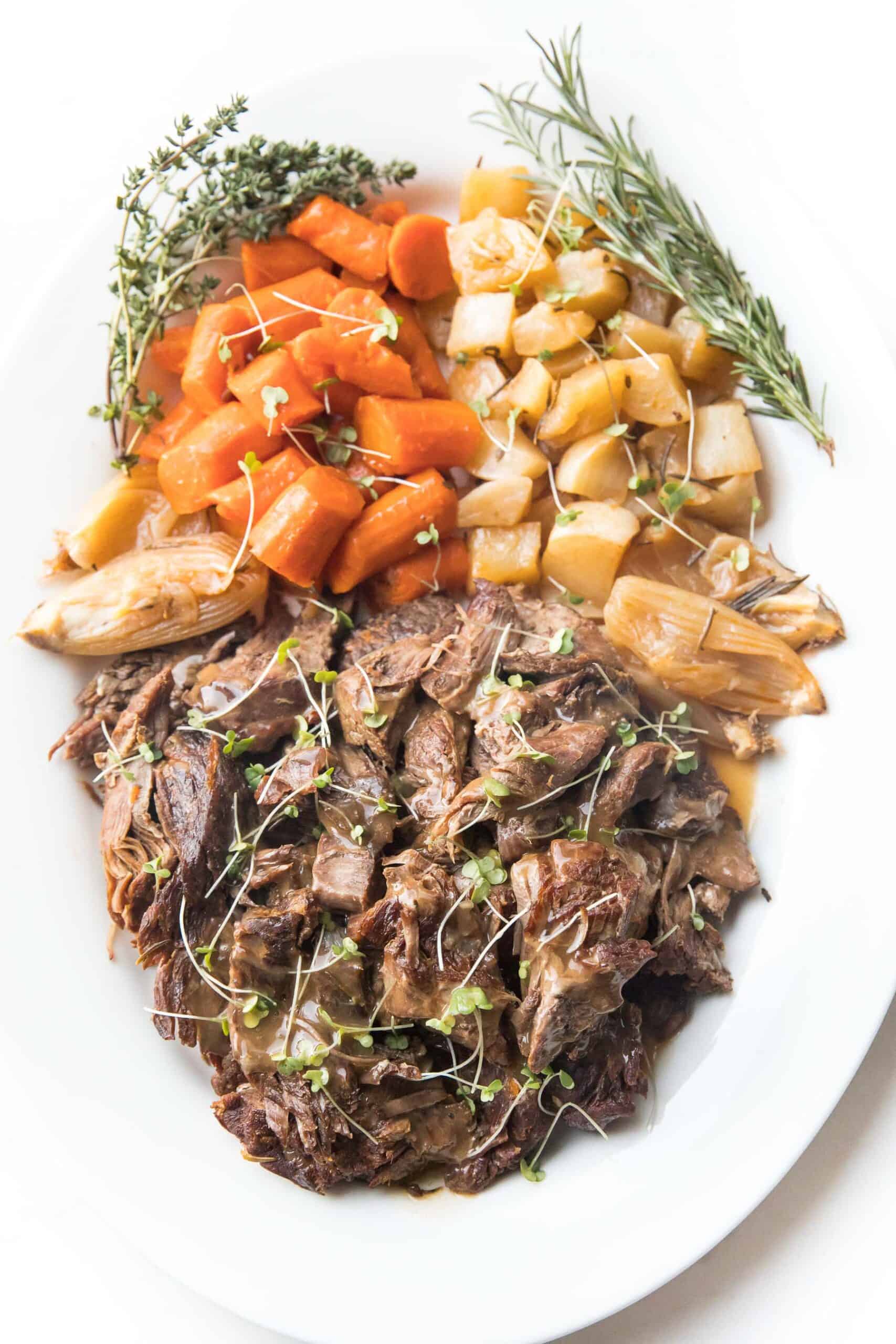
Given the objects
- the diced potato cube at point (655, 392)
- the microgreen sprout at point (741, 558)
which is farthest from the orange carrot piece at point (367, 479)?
the microgreen sprout at point (741, 558)

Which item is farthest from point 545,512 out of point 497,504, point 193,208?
point 193,208

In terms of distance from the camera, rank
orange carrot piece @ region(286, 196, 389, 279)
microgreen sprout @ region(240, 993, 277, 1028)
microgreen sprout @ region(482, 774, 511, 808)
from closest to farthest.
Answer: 1. microgreen sprout @ region(482, 774, 511, 808)
2. microgreen sprout @ region(240, 993, 277, 1028)
3. orange carrot piece @ region(286, 196, 389, 279)

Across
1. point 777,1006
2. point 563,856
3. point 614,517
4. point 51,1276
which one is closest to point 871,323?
point 614,517

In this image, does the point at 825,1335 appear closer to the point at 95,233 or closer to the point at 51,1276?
the point at 51,1276

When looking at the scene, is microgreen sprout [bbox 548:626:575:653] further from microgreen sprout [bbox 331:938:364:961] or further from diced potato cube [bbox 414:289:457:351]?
diced potato cube [bbox 414:289:457:351]

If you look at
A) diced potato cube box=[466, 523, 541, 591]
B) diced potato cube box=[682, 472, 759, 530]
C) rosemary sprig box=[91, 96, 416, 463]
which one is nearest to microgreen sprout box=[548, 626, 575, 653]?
diced potato cube box=[466, 523, 541, 591]
